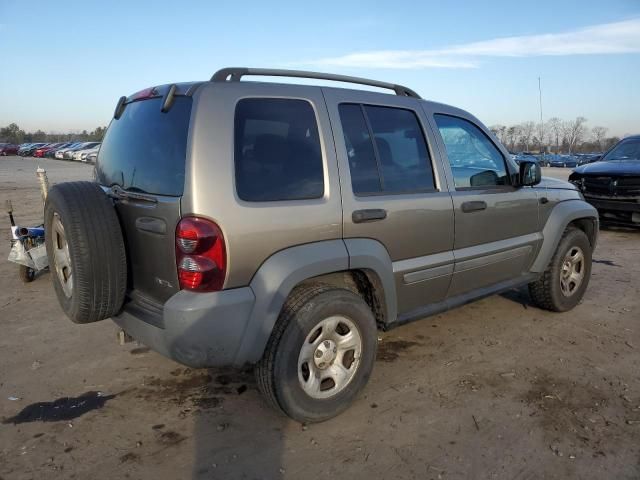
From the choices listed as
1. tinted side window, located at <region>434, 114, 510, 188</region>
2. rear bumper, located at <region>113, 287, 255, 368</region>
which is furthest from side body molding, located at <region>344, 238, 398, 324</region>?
tinted side window, located at <region>434, 114, 510, 188</region>

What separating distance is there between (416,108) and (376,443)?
2.27m

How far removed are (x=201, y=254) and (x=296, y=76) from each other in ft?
4.59

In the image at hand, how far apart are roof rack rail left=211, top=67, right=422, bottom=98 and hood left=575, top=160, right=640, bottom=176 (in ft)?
20.8

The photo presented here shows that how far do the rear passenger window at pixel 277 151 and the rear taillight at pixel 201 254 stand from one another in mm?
269

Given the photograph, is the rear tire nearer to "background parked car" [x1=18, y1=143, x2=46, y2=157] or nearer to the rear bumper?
the rear bumper

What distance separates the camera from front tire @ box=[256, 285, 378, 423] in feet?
9.12

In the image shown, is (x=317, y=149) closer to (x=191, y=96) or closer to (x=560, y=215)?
(x=191, y=96)

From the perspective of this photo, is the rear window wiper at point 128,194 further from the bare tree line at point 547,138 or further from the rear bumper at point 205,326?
the bare tree line at point 547,138

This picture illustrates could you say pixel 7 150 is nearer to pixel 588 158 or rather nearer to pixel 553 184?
pixel 588 158

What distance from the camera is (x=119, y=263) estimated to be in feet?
9.14

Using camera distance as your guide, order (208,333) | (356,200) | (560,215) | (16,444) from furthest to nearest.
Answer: (560,215), (356,200), (16,444), (208,333)

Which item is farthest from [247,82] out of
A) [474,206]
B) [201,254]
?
[474,206]

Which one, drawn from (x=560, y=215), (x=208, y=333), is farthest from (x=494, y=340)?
(x=208, y=333)

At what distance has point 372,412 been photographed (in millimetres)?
3117
